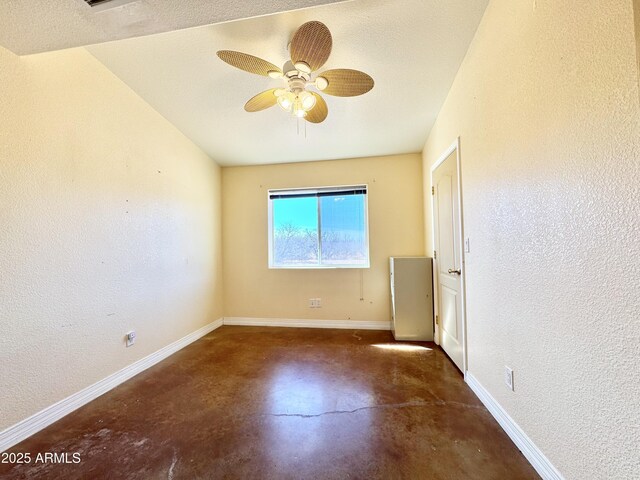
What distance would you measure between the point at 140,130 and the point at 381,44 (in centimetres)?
229

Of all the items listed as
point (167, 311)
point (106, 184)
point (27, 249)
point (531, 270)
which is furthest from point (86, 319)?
point (531, 270)

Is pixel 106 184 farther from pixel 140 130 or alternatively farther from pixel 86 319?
pixel 86 319

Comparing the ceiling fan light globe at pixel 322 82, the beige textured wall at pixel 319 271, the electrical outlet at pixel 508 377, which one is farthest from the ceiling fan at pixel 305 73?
the electrical outlet at pixel 508 377

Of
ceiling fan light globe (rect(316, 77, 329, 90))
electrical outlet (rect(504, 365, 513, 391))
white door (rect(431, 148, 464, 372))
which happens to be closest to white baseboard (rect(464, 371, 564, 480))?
electrical outlet (rect(504, 365, 513, 391))

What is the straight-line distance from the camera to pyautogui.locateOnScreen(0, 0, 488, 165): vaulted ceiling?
160 cm

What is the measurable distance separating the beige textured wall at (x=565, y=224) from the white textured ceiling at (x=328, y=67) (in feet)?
1.27

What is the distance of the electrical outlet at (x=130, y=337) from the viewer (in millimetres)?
2283

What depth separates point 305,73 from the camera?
1745mm

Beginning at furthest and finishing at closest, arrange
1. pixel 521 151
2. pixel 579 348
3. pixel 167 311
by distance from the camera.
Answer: pixel 167 311 → pixel 521 151 → pixel 579 348

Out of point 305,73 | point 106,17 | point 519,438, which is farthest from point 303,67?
point 519,438

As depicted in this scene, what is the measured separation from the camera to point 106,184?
2145 millimetres

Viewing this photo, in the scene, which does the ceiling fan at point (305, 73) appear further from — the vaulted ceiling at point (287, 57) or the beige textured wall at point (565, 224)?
the beige textured wall at point (565, 224)

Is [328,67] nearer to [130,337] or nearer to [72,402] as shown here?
[130,337]

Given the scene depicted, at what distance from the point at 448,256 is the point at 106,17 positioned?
2977mm
